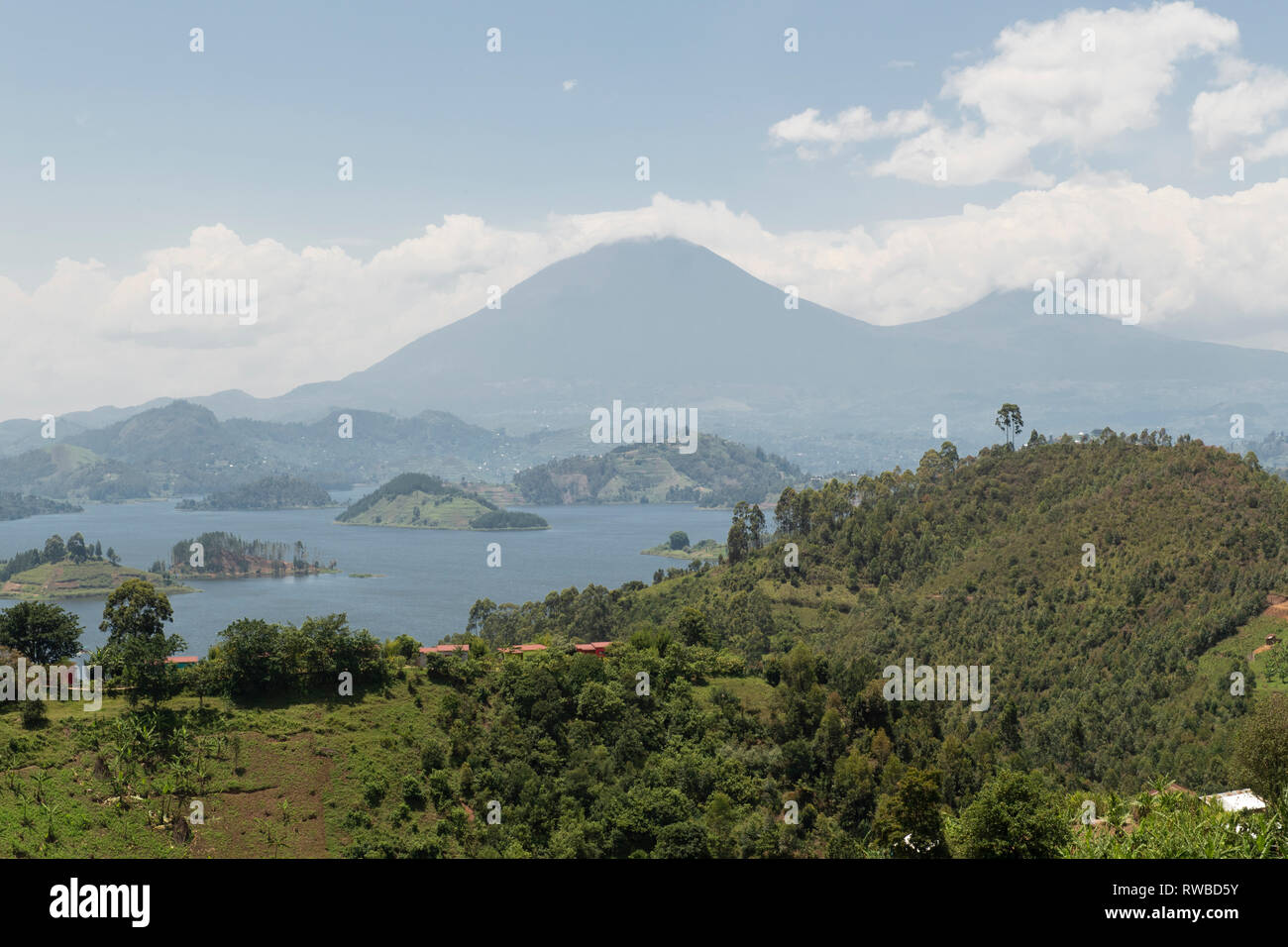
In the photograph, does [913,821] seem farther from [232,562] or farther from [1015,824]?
[232,562]

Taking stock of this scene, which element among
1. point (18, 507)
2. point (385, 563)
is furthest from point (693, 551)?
point (18, 507)

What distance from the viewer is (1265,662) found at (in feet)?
114

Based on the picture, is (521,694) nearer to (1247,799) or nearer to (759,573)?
(1247,799)

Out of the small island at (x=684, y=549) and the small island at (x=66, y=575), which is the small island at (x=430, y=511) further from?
the small island at (x=66, y=575)

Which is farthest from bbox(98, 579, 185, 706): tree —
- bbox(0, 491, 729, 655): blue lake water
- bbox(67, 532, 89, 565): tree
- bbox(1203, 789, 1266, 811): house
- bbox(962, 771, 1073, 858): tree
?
bbox(67, 532, 89, 565): tree

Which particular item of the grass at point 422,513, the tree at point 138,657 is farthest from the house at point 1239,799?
the grass at point 422,513

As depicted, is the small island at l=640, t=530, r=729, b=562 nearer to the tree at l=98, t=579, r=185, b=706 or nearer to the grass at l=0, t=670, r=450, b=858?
the tree at l=98, t=579, r=185, b=706

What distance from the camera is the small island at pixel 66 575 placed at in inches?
4131

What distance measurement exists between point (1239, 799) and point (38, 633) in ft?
A: 111

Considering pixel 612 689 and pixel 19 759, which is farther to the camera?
pixel 612 689

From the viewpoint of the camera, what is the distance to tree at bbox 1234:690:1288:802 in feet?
69.9

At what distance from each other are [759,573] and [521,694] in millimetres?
35059

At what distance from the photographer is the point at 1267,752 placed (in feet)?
70.8

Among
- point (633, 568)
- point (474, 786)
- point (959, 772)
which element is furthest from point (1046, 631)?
point (633, 568)
